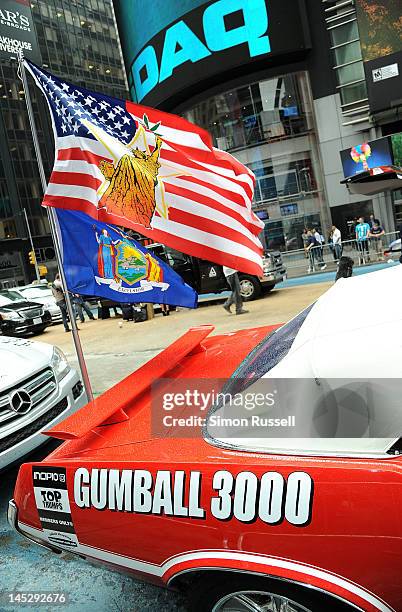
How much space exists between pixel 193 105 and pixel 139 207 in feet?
85.8

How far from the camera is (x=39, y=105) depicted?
51344mm

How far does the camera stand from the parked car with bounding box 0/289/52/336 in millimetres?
13930

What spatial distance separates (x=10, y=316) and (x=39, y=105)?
4512cm

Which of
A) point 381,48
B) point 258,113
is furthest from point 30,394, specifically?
point 258,113

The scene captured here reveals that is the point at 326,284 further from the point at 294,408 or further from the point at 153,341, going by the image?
the point at 294,408

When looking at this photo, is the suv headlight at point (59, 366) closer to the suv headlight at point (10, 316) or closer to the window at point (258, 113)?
the suv headlight at point (10, 316)

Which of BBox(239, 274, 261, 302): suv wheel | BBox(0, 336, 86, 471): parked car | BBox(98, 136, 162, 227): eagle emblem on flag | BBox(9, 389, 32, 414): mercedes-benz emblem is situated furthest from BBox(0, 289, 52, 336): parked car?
BBox(98, 136, 162, 227): eagle emblem on flag

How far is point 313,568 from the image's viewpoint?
1.55 meters

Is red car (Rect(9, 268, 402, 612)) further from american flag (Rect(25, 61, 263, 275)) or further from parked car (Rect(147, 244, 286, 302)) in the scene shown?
parked car (Rect(147, 244, 286, 302))

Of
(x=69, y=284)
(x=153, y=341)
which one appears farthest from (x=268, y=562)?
(x=153, y=341)

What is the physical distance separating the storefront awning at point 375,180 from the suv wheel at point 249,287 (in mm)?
4432

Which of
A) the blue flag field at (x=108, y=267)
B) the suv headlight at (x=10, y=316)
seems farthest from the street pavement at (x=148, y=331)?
the blue flag field at (x=108, y=267)

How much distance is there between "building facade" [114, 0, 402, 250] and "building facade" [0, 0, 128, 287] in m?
23.1

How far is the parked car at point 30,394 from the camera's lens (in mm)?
3438
